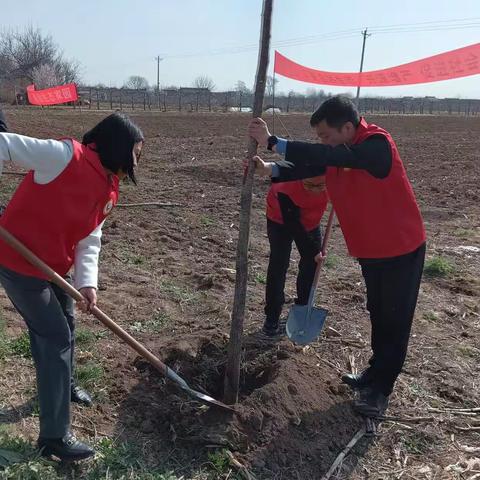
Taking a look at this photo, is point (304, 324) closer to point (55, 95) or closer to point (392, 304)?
point (392, 304)

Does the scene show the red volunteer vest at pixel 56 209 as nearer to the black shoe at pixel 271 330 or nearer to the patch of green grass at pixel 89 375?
the patch of green grass at pixel 89 375

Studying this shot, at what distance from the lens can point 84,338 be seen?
161 inches

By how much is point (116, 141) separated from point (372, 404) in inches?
89.0

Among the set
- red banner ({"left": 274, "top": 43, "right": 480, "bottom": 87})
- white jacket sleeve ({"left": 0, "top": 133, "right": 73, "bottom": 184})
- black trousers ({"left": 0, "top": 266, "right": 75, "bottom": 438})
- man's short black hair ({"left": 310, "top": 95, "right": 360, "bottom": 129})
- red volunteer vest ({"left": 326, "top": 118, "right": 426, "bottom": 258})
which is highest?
red banner ({"left": 274, "top": 43, "right": 480, "bottom": 87})

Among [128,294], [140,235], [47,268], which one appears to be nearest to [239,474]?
[47,268]

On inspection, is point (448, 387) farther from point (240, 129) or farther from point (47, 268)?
point (240, 129)

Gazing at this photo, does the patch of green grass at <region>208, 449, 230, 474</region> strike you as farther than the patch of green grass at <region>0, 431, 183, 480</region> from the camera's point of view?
Yes

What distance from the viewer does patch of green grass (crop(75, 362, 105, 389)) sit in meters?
3.56

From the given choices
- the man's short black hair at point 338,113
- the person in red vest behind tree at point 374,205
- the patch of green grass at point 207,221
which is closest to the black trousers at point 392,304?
the person in red vest behind tree at point 374,205

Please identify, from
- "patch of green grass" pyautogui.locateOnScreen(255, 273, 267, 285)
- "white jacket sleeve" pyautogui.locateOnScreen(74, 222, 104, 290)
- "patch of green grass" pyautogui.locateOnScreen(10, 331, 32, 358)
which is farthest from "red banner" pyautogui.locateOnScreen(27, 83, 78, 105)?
"white jacket sleeve" pyautogui.locateOnScreen(74, 222, 104, 290)

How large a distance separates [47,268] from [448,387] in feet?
9.45

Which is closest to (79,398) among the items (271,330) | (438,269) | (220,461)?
(220,461)

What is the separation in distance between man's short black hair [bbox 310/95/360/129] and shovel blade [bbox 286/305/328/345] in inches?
59.7

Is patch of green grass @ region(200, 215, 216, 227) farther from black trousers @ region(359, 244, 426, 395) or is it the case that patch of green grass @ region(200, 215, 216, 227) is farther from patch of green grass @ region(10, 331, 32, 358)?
black trousers @ region(359, 244, 426, 395)
